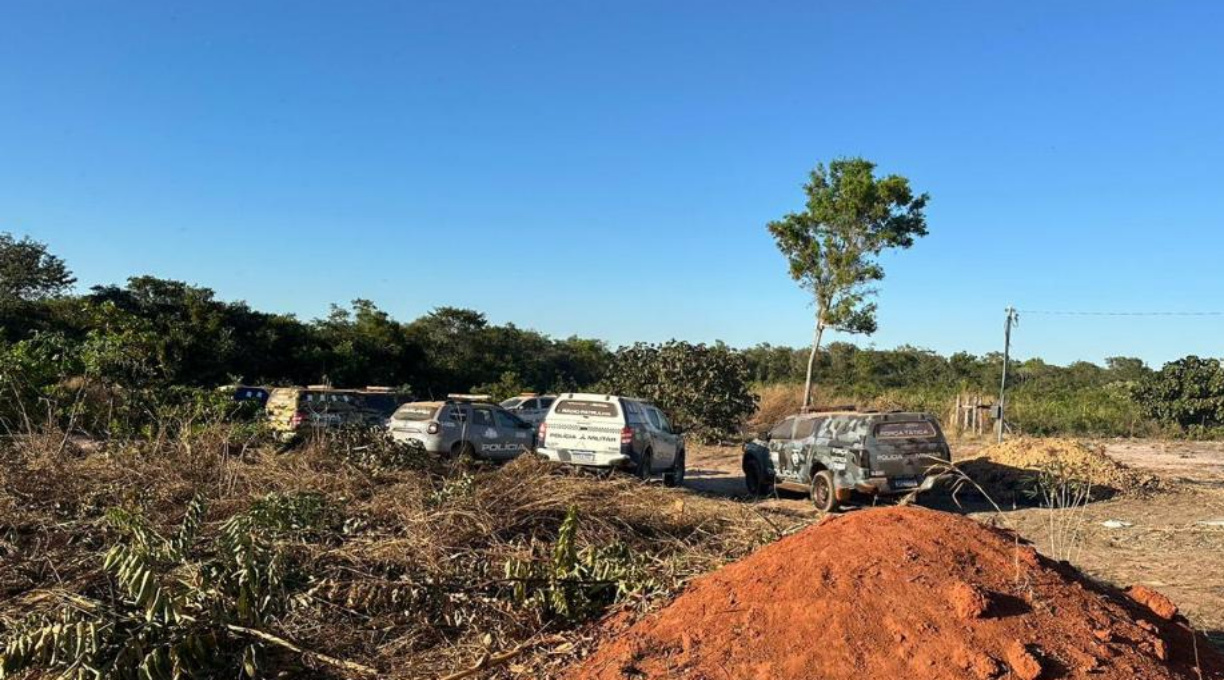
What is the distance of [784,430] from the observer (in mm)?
14195

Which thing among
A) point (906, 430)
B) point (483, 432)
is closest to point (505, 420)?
point (483, 432)

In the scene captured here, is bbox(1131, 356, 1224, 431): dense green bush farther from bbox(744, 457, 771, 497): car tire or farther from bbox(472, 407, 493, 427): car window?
bbox(472, 407, 493, 427): car window

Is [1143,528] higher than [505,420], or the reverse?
[505,420]

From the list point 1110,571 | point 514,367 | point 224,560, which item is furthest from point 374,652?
point 514,367

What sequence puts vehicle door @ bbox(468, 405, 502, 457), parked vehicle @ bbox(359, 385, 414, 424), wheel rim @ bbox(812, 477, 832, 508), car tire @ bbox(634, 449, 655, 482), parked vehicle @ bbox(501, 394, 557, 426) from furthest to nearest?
parked vehicle @ bbox(501, 394, 557, 426)
parked vehicle @ bbox(359, 385, 414, 424)
vehicle door @ bbox(468, 405, 502, 457)
car tire @ bbox(634, 449, 655, 482)
wheel rim @ bbox(812, 477, 832, 508)

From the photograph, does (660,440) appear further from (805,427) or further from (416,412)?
(416,412)

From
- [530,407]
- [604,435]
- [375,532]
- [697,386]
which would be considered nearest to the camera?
[375,532]

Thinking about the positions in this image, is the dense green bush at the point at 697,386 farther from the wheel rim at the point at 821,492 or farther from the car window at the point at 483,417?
the wheel rim at the point at 821,492

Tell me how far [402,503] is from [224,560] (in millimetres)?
1784

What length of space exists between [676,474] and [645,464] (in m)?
1.63

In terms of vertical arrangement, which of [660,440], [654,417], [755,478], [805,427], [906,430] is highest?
[906,430]

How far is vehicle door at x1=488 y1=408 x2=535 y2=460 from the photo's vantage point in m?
15.6

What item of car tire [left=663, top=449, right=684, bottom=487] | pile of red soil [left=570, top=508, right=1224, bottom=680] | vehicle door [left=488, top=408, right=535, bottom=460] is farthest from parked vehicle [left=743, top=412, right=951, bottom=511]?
pile of red soil [left=570, top=508, right=1224, bottom=680]

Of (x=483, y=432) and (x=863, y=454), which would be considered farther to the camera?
(x=483, y=432)
